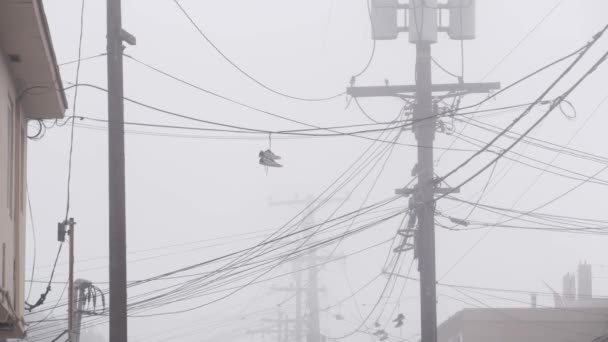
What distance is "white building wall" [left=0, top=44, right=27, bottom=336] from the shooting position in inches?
562

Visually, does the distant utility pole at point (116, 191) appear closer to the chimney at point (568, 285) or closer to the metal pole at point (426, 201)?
the metal pole at point (426, 201)

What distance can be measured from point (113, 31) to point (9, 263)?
354cm

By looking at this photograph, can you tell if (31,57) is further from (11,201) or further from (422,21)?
(422,21)

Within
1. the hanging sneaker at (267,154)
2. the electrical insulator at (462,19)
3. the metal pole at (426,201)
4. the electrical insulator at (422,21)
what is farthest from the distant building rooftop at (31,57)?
the electrical insulator at (462,19)

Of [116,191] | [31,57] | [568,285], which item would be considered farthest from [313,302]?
[31,57]

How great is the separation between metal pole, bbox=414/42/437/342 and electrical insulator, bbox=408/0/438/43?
3.19ft

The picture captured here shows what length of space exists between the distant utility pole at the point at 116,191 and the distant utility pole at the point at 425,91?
7.58 m

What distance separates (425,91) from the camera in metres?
23.6

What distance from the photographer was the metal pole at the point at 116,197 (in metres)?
16.1

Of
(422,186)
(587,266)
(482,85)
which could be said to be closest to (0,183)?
(422,186)

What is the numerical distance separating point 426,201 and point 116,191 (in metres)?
7.79

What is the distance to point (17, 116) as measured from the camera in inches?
648

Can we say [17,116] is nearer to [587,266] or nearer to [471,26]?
[471,26]

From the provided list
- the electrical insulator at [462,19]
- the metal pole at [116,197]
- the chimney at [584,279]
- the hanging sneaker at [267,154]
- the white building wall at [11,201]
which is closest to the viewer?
the white building wall at [11,201]
